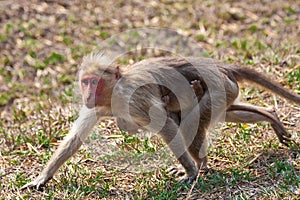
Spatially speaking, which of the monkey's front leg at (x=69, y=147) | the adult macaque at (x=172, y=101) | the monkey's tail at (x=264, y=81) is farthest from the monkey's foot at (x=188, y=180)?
the monkey's tail at (x=264, y=81)

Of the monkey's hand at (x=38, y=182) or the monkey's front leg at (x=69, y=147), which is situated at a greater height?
the monkey's front leg at (x=69, y=147)

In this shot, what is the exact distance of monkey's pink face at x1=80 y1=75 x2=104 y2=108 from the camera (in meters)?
5.21

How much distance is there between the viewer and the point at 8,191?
563cm

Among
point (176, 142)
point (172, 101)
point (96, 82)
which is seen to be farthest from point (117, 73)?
point (176, 142)

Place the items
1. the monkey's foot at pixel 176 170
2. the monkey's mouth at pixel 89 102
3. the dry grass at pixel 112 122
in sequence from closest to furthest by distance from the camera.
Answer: the monkey's mouth at pixel 89 102, the dry grass at pixel 112 122, the monkey's foot at pixel 176 170

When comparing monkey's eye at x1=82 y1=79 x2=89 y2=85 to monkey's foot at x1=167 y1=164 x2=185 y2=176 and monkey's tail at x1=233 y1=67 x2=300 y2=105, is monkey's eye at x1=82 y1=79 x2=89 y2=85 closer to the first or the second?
monkey's foot at x1=167 y1=164 x2=185 y2=176

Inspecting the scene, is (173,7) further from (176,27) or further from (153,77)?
(153,77)

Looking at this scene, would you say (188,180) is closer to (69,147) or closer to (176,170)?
(176,170)

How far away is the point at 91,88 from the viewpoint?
5.24 metres

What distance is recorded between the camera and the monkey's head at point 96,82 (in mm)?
5234

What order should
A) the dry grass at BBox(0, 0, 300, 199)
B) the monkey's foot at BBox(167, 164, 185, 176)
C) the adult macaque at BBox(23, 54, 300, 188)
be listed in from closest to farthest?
the adult macaque at BBox(23, 54, 300, 188), the dry grass at BBox(0, 0, 300, 199), the monkey's foot at BBox(167, 164, 185, 176)

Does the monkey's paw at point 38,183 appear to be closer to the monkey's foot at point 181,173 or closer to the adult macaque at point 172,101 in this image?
the adult macaque at point 172,101

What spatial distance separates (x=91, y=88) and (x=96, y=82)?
0.24 feet

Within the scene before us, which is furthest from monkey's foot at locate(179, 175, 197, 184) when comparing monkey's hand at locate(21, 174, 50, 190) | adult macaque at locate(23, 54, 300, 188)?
monkey's hand at locate(21, 174, 50, 190)
